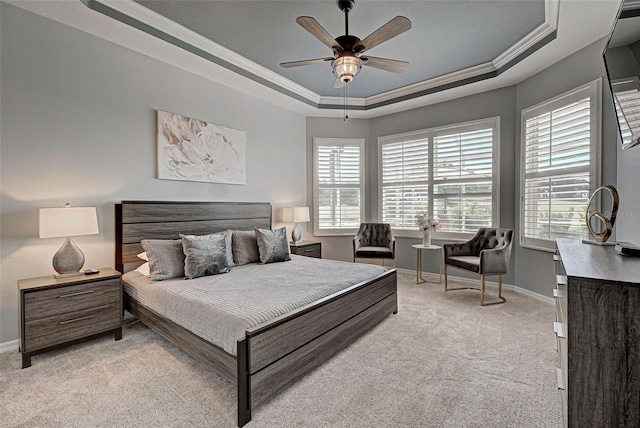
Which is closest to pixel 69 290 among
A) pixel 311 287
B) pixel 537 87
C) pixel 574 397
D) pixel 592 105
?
pixel 311 287

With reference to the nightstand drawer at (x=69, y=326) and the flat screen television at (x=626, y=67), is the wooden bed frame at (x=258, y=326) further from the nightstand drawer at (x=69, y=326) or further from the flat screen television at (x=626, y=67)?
the flat screen television at (x=626, y=67)

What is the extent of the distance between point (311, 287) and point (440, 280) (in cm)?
298

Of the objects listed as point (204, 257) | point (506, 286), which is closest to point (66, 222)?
point (204, 257)

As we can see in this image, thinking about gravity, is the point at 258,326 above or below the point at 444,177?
below

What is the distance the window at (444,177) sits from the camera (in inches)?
177

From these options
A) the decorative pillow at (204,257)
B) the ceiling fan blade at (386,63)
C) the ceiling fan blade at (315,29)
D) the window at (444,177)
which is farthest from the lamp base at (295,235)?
the ceiling fan blade at (315,29)

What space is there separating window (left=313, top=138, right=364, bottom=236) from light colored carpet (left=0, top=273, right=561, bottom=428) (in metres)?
2.87

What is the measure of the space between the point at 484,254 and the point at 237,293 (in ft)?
9.82

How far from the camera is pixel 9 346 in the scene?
2.52 meters

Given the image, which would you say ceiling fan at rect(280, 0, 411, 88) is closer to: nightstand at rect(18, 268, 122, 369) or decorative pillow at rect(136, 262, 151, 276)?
decorative pillow at rect(136, 262, 151, 276)

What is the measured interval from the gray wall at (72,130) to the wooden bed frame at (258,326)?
7.9 inches

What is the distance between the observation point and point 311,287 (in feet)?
8.33

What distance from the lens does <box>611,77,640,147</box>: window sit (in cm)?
181

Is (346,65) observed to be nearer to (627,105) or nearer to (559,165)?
(627,105)
